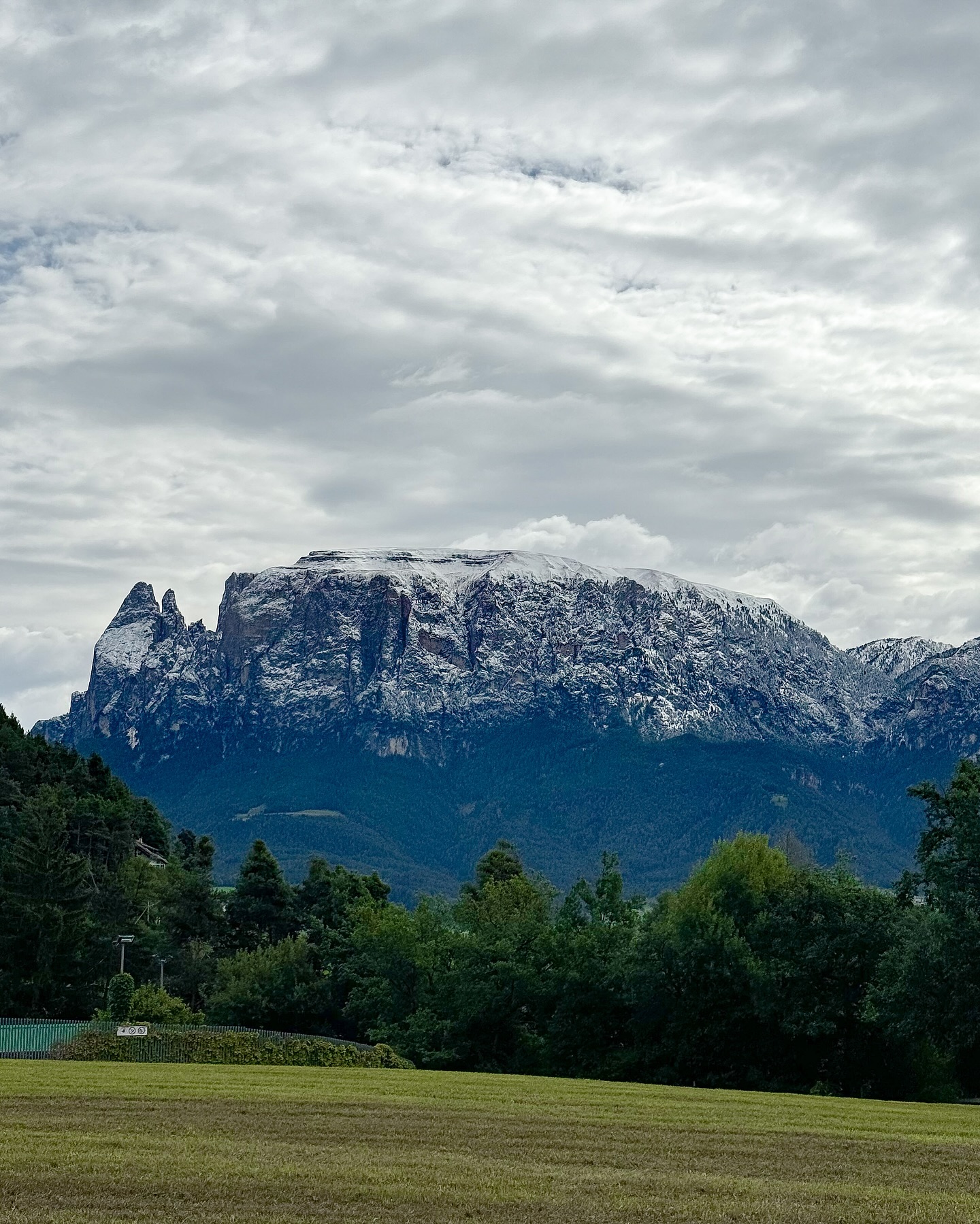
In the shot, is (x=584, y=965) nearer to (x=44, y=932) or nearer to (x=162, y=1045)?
(x=162, y=1045)

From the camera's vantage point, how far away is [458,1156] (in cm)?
2598

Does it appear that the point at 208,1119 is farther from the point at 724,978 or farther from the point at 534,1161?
the point at 724,978

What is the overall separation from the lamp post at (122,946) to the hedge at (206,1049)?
75.0ft

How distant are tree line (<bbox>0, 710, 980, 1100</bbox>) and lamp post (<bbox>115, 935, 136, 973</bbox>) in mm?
770

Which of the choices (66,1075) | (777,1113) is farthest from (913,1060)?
(66,1075)

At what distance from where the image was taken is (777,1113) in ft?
115

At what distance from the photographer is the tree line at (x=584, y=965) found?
53.2 metres

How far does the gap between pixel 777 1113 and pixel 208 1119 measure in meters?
14.0

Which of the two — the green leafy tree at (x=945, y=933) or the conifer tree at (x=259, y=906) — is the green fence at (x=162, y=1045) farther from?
the conifer tree at (x=259, y=906)

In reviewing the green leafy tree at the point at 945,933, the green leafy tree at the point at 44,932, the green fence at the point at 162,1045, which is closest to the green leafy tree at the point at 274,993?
the green leafy tree at the point at 44,932

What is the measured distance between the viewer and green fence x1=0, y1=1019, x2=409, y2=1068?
51406 millimetres

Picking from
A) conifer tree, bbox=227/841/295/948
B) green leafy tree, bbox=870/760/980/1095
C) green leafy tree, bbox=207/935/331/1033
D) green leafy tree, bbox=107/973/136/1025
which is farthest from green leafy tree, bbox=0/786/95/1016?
green leafy tree, bbox=870/760/980/1095

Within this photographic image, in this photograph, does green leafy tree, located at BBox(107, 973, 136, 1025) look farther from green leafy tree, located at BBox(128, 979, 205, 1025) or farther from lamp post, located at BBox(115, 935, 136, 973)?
lamp post, located at BBox(115, 935, 136, 973)

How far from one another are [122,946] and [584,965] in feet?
89.7
